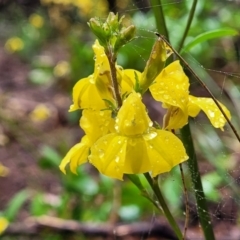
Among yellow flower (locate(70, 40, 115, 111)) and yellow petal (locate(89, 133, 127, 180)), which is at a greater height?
yellow flower (locate(70, 40, 115, 111))

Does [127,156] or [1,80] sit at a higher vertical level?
[127,156]

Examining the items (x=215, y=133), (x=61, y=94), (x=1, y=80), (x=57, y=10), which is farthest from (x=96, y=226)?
(x=1, y=80)

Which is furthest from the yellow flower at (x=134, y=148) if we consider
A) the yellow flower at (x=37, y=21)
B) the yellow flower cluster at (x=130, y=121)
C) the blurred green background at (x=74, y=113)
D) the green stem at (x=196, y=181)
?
the yellow flower at (x=37, y=21)

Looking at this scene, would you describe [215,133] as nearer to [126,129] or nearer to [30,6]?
[126,129]

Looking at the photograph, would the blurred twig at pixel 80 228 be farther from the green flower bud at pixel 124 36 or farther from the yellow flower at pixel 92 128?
the green flower bud at pixel 124 36

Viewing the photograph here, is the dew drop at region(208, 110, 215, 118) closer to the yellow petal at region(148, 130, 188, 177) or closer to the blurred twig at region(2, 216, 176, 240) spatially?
the yellow petal at region(148, 130, 188, 177)

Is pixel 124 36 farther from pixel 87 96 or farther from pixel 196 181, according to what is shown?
pixel 196 181

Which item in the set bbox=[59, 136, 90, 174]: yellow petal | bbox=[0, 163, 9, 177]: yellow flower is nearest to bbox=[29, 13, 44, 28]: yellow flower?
bbox=[0, 163, 9, 177]: yellow flower
